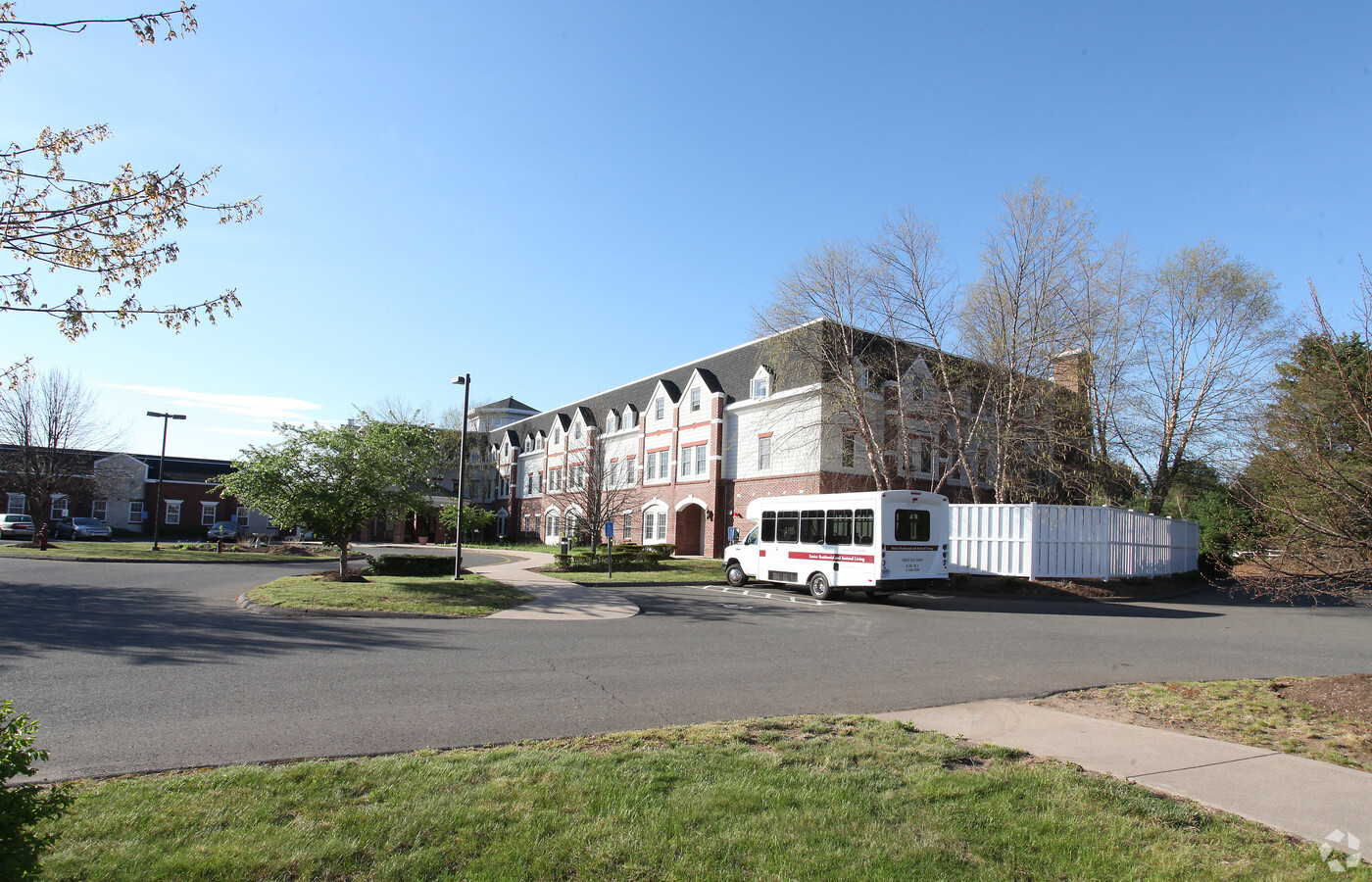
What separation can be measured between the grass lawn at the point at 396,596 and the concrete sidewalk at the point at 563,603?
0.51 metres

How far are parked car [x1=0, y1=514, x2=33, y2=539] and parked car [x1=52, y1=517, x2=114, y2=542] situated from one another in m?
1.67

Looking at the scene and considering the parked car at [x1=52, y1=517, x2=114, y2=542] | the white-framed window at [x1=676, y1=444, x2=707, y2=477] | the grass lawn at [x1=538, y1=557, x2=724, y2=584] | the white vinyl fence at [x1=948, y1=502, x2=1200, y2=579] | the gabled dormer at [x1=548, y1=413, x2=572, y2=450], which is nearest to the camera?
the white vinyl fence at [x1=948, y1=502, x2=1200, y2=579]

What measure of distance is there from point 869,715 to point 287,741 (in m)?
5.23

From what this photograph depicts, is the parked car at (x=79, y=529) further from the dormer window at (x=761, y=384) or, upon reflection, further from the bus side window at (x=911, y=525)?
the bus side window at (x=911, y=525)

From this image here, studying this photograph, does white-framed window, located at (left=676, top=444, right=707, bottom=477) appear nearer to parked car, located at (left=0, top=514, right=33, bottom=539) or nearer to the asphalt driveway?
the asphalt driveway

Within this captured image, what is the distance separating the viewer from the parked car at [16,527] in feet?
166

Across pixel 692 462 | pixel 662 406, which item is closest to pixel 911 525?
pixel 692 462

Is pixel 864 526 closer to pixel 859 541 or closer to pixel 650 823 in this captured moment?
pixel 859 541

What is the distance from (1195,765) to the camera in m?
5.93

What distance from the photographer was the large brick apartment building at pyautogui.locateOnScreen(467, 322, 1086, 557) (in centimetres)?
3356

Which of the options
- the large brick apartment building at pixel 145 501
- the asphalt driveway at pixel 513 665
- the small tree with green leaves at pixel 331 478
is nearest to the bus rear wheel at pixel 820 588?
the asphalt driveway at pixel 513 665

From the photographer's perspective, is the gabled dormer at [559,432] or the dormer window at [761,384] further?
the gabled dormer at [559,432]

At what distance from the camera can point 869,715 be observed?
7.59 meters

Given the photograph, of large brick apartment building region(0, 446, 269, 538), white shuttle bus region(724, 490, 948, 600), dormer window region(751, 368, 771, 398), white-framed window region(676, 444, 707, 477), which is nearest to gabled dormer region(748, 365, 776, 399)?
dormer window region(751, 368, 771, 398)
